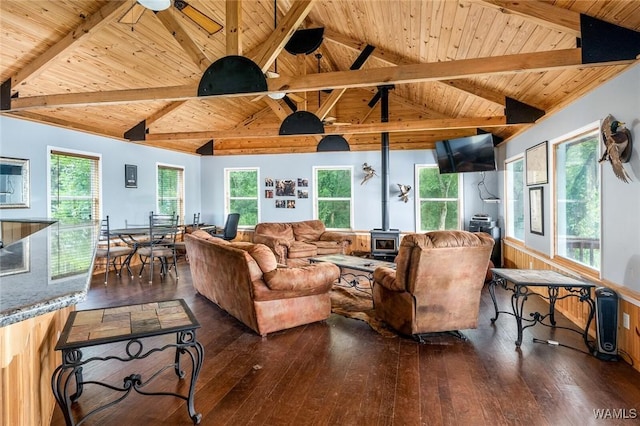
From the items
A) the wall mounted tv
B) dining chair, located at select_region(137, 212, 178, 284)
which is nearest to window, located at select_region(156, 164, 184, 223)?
dining chair, located at select_region(137, 212, 178, 284)

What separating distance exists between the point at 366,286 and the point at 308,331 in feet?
6.44

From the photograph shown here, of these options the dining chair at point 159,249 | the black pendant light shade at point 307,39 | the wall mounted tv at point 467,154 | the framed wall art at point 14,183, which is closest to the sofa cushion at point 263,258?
the dining chair at point 159,249

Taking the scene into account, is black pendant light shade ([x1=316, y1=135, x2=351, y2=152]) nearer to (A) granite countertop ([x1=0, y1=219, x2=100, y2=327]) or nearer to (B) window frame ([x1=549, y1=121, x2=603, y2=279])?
(B) window frame ([x1=549, y1=121, x2=603, y2=279])

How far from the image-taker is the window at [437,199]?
305 inches

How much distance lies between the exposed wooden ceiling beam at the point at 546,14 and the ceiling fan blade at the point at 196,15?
3.20 m

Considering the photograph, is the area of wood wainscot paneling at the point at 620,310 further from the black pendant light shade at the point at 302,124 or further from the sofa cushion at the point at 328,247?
the black pendant light shade at the point at 302,124

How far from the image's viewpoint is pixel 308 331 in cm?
359

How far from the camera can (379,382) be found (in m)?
2.58

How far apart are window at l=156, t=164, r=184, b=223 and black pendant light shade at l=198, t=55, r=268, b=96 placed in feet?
15.6

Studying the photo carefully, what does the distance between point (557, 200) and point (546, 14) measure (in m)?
2.42

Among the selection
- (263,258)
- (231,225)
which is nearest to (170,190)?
(231,225)

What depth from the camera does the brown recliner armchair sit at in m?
3.10

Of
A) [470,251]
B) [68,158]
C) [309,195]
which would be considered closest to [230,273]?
[470,251]

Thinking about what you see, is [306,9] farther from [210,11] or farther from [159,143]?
[159,143]
